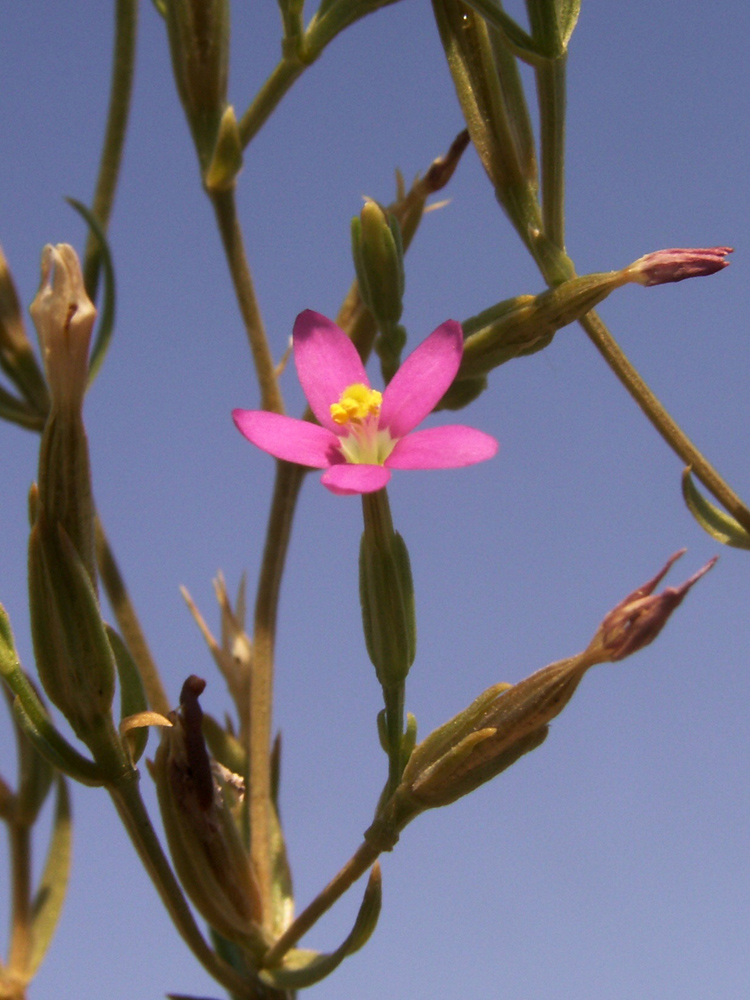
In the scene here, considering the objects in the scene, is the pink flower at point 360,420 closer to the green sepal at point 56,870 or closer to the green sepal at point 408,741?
the green sepal at point 408,741

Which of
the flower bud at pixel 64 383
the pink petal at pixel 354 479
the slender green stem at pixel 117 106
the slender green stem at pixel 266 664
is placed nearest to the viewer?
the pink petal at pixel 354 479

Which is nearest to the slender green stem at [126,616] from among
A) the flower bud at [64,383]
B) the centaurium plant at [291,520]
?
the centaurium plant at [291,520]

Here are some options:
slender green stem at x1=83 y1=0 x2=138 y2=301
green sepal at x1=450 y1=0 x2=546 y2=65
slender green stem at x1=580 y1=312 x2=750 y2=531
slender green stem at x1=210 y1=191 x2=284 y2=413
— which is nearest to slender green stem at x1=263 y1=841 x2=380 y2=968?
slender green stem at x1=580 y1=312 x2=750 y2=531

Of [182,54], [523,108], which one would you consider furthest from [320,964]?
[182,54]

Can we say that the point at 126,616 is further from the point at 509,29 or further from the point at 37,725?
the point at 509,29

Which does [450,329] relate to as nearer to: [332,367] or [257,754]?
[332,367]

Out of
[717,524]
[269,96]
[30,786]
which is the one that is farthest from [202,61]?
[30,786]

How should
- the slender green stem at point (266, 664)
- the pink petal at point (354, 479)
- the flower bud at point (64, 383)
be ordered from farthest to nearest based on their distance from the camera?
the slender green stem at point (266, 664) → the flower bud at point (64, 383) → the pink petal at point (354, 479)
